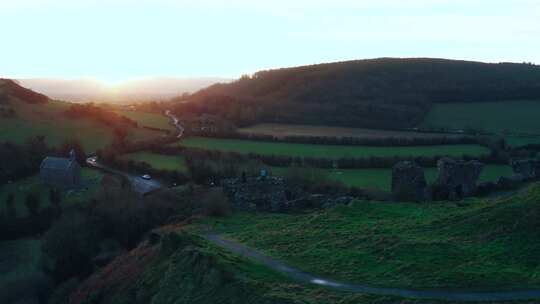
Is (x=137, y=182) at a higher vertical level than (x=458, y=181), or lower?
lower

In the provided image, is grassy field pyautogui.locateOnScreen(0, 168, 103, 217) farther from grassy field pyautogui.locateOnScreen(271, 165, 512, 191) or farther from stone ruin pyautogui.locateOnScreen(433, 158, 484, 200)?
stone ruin pyautogui.locateOnScreen(433, 158, 484, 200)

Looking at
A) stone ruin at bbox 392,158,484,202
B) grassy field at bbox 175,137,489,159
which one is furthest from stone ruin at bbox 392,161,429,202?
grassy field at bbox 175,137,489,159

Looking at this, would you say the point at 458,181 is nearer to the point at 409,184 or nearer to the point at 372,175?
the point at 409,184

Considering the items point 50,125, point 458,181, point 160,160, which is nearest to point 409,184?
point 458,181

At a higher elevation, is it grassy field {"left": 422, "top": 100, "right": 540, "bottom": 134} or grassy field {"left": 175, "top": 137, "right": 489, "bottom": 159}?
grassy field {"left": 422, "top": 100, "right": 540, "bottom": 134}

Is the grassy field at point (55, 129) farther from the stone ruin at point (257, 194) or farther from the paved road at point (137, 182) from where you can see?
the stone ruin at point (257, 194)

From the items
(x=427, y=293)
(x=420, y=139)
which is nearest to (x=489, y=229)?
(x=427, y=293)
